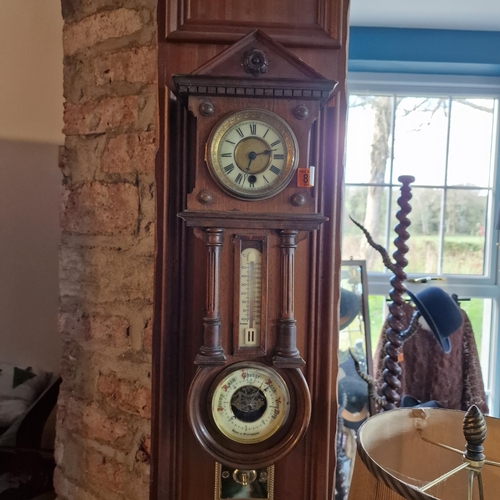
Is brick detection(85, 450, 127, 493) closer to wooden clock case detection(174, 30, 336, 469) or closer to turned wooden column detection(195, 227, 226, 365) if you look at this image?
wooden clock case detection(174, 30, 336, 469)

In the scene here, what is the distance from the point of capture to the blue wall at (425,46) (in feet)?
4.99

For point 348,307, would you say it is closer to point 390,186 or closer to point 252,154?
point 390,186

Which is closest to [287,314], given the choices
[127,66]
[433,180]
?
[127,66]

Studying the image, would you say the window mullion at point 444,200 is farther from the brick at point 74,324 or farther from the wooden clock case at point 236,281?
the brick at point 74,324

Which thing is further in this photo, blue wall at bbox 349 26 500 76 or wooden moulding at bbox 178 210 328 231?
blue wall at bbox 349 26 500 76

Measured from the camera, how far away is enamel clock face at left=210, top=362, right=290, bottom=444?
84cm

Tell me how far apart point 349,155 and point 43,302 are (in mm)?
1185

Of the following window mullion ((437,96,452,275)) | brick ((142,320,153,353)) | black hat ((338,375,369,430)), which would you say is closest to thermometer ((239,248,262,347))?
brick ((142,320,153,353))

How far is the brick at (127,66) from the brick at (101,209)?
0.76 ft

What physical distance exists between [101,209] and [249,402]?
0.54 meters

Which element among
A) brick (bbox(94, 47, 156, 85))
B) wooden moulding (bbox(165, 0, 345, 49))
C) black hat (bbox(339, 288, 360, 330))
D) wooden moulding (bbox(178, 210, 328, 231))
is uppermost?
wooden moulding (bbox(165, 0, 345, 49))

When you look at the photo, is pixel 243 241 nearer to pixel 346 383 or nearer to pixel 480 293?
pixel 346 383

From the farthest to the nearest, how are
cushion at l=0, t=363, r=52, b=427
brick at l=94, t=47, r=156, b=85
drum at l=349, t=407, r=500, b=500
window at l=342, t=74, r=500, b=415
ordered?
1. window at l=342, t=74, r=500, b=415
2. cushion at l=0, t=363, r=52, b=427
3. brick at l=94, t=47, r=156, b=85
4. drum at l=349, t=407, r=500, b=500

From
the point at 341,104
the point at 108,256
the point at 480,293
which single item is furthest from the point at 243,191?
the point at 480,293
